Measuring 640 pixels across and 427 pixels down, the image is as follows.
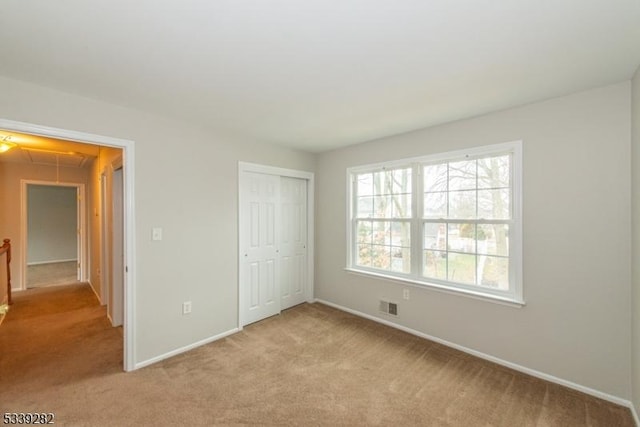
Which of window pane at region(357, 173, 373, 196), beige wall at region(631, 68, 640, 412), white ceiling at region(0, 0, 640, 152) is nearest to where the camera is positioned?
white ceiling at region(0, 0, 640, 152)

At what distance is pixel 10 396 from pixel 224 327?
1666 mm

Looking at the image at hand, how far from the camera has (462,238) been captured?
2879 mm

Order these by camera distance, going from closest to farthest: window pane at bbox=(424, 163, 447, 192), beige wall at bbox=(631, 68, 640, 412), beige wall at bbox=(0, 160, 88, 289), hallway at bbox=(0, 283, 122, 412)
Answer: beige wall at bbox=(631, 68, 640, 412) < hallway at bbox=(0, 283, 122, 412) < window pane at bbox=(424, 163, 447, 192) < beige wall at bbox=(0, 160, 88, 289)

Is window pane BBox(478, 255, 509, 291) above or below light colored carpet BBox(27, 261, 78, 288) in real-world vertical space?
above

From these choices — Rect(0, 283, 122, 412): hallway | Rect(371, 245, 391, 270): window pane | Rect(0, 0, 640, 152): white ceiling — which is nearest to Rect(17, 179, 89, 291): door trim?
→ Rect(0, 283, 122, 412): hallway

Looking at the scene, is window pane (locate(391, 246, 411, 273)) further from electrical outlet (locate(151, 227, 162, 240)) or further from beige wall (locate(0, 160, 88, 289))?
beige wall (locate(0, 160, 88, 289))

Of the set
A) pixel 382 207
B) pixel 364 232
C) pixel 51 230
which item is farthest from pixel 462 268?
pixel 51 230

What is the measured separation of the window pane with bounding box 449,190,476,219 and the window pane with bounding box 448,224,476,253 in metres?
0.11

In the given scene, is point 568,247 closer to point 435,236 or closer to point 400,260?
point 435,236

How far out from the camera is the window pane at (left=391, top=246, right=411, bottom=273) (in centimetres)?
333

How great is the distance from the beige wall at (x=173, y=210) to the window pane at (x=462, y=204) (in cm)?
245

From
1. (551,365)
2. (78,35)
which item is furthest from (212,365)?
(551,365)

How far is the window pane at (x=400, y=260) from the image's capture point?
3.33m

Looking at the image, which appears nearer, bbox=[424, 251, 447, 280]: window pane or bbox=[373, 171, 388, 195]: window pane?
bbox=[424, 251, 447, 280]: window pane
